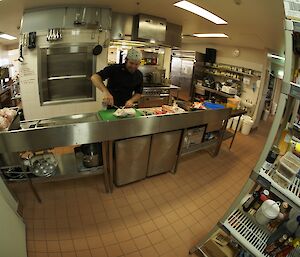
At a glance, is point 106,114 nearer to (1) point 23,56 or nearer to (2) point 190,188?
(2) point 190,188

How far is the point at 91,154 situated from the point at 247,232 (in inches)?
59.7

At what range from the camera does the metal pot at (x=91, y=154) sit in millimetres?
1914

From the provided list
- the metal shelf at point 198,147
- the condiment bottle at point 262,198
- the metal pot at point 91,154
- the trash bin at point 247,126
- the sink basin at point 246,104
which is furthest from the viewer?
the sink basin at point 246,104

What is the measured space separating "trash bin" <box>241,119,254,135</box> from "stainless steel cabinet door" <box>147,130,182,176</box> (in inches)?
108

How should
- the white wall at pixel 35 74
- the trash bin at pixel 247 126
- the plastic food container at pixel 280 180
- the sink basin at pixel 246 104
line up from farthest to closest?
the sink basin at pixel 246 104 < the trash bin at pixel 247 126 < the white wall at pixel 35 74 < the plastic food container at pixel 280 180

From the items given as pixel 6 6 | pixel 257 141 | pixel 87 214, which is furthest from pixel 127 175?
pixel 257 141

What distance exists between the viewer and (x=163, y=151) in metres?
2.27

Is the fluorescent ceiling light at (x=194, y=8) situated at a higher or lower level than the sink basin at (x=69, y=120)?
higher

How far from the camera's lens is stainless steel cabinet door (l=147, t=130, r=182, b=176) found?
2164mm

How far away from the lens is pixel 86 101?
3.74m

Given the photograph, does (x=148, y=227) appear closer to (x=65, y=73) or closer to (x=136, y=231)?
(x=136, y=231)

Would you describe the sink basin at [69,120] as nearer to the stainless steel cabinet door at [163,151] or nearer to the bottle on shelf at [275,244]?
the stainless steel cabinet door at [163,151]

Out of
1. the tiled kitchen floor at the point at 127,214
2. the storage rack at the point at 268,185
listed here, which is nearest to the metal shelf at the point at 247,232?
the storage rack at the point at 268,185

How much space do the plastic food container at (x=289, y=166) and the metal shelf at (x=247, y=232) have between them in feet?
1.44
